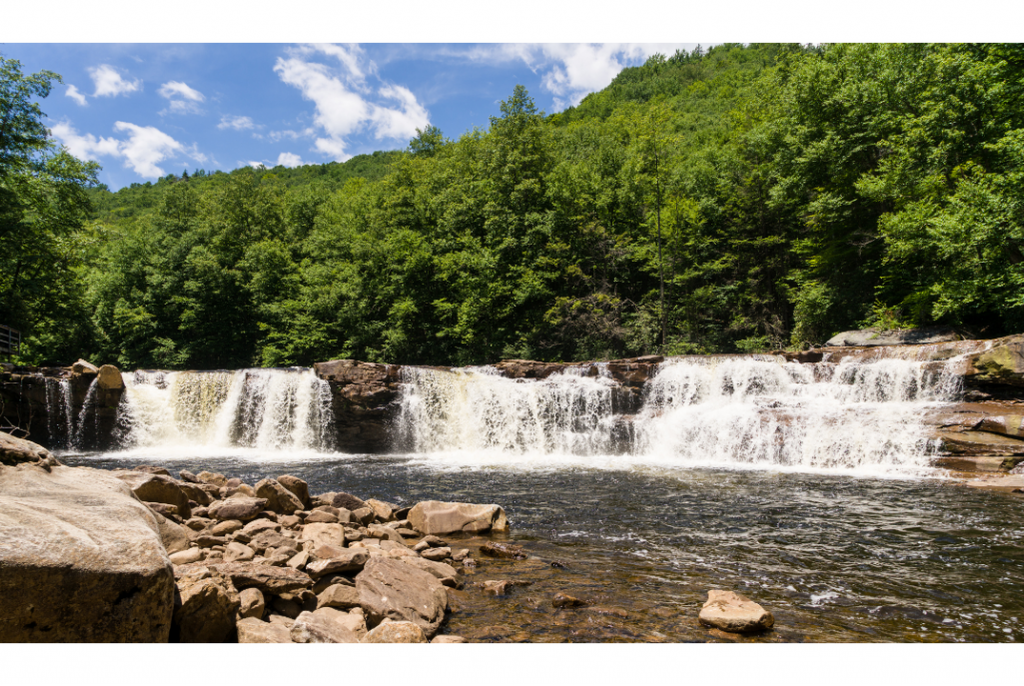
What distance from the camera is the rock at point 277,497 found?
7316mm

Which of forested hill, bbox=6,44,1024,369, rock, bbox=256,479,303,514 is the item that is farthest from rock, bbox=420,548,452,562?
forested hill, bbox=6,44,1024,369

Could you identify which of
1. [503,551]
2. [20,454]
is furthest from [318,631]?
[503,551]

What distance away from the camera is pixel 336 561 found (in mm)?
5148

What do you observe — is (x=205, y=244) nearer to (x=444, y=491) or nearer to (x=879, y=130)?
(x=444, y=491)

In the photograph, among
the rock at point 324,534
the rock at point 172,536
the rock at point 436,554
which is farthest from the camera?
the rock at point 436,554

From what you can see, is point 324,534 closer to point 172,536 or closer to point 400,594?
point 172,536

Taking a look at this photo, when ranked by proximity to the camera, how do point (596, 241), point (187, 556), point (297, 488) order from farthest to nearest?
point (596, 241) → point (297, 488) → point (187, 556)

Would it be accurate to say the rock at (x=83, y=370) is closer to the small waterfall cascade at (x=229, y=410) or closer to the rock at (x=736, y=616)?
the small waterfall cascade at (x=229, y=410)

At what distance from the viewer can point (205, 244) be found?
1531 inches

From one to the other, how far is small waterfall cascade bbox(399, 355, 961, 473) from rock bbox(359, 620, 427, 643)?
11779mm

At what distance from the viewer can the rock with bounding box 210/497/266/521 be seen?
6496mm

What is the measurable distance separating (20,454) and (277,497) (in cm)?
320

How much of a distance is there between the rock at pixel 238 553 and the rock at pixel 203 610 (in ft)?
4.37

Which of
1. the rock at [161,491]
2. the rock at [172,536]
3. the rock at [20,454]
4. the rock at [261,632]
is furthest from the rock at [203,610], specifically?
the rock at [161,491]
